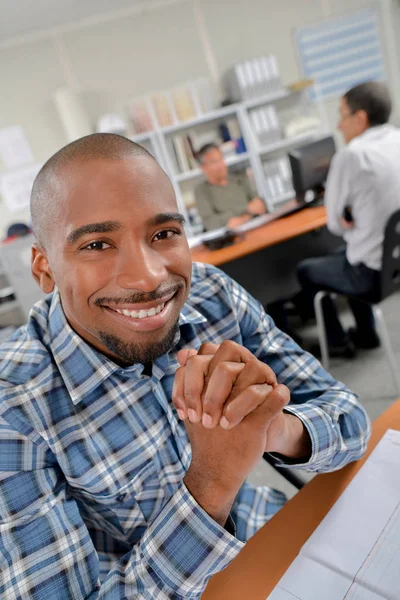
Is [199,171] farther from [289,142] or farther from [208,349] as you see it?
[208,349]

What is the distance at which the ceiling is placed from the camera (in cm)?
321

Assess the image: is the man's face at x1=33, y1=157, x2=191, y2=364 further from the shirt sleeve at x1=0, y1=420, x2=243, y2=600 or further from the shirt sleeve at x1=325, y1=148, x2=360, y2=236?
the shirt sleeve at x1=325, y1=148, x2=360, y2=236

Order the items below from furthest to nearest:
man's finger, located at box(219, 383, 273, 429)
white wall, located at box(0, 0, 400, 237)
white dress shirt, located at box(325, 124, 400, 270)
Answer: white wall, located at box(0, 0, 400, 237), white dress shirt, located at box(325, 124, 400, 270), man's finger, located at box(219, 383, 273, 429)

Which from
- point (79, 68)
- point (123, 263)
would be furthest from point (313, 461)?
point (79, 68)

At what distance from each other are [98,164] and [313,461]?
0.63 metres

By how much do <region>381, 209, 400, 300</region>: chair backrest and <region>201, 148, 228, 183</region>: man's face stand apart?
2.08 meters

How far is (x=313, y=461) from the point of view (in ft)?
2.26

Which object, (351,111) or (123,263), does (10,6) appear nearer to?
(351,111)

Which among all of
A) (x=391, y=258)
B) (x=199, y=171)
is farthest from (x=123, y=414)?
(x=199, y=171)

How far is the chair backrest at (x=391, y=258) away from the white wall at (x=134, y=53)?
323 centimetres

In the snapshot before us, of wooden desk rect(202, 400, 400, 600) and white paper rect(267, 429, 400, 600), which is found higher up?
white paper rect(267, 429, 400, 600)

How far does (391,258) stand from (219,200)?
219 cm

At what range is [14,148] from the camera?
390 centimetres

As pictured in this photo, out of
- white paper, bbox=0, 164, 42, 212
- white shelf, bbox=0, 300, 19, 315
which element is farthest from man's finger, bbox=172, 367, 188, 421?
white paper, bbox=0, 164, 42, 212
